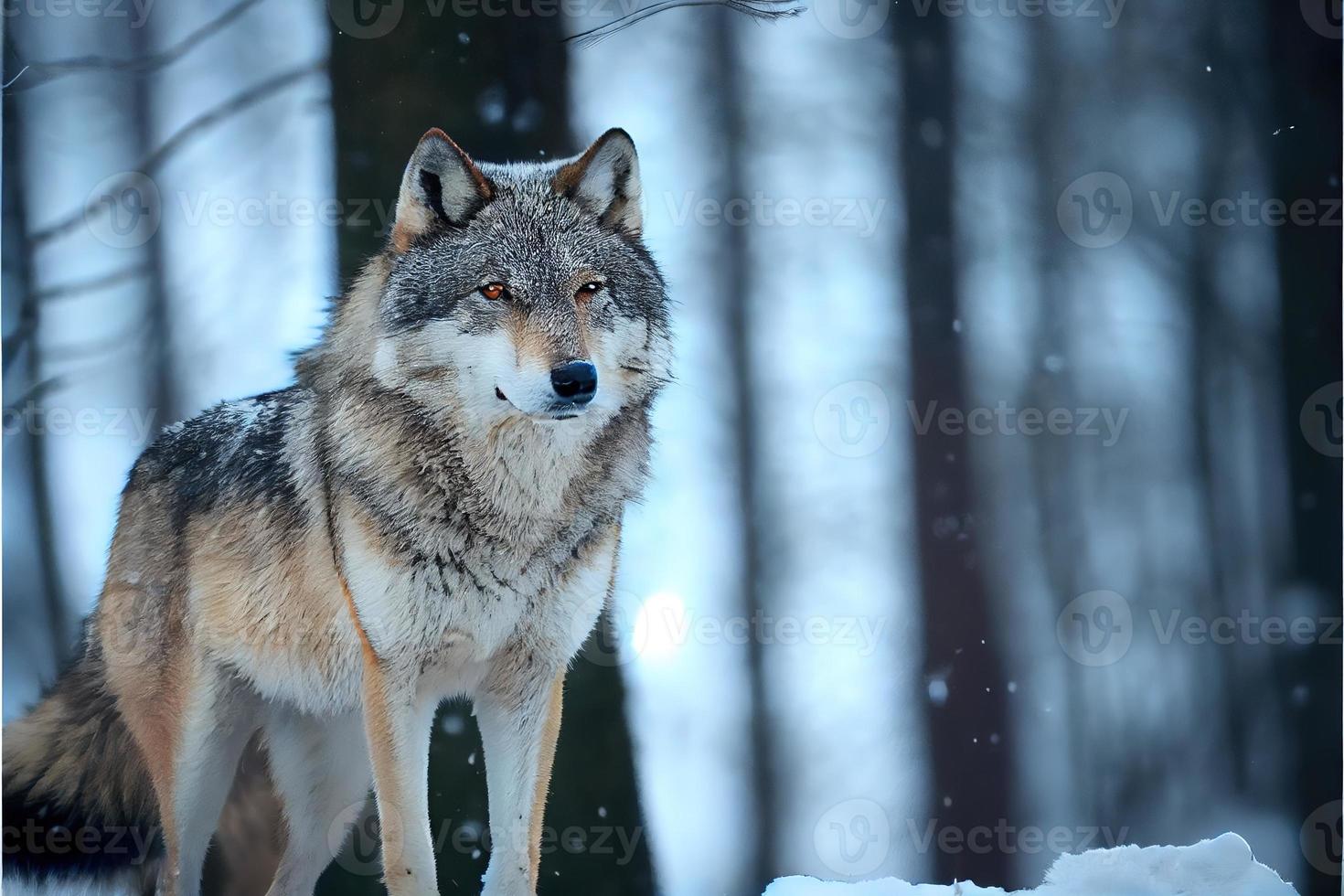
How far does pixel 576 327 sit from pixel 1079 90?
79.3 inches

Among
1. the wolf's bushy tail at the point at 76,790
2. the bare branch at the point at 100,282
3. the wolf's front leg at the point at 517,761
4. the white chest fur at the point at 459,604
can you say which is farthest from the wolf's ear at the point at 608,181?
the wolf's bushy tail at the point at 76,790

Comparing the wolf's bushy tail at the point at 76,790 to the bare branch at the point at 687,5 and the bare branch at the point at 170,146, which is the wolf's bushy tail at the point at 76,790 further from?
the bare branch at the point at 687,5

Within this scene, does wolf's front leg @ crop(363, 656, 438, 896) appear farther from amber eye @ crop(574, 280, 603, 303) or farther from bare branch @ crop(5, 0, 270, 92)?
bare branch @ crop(5, 0, 270, 92)

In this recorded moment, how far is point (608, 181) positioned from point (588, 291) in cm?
40

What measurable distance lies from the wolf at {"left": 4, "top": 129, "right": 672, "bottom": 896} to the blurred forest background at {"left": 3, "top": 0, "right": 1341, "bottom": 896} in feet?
0.65

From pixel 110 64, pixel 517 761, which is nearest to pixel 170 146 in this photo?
pixel 110 64

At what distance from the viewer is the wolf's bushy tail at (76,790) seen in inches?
124

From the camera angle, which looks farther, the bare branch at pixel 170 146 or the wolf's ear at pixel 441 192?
the bare branch at pixel 170 146

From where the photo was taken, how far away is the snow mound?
3279 millimetres

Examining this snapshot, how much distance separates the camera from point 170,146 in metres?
3.23

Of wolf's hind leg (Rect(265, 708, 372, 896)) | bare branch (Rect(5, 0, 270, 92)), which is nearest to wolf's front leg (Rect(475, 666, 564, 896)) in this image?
wolf's hind leg (Rect(265, 708, 372, 896))

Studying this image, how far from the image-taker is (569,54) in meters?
3.30

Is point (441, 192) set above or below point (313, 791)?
above

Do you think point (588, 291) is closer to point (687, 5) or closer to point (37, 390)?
point (687, 5)
